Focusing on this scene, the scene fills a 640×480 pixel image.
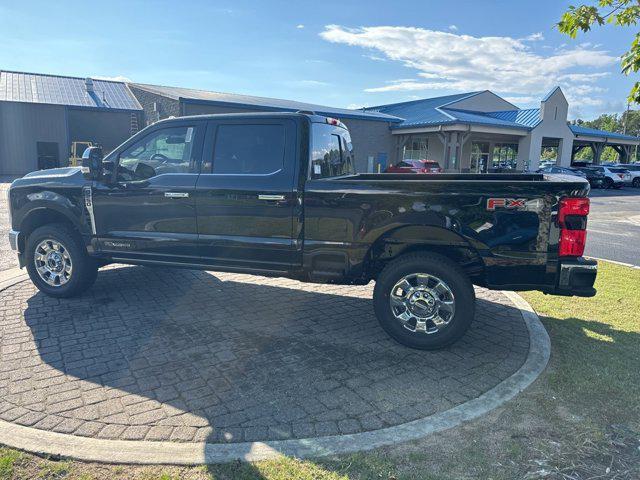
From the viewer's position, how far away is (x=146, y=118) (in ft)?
93.2

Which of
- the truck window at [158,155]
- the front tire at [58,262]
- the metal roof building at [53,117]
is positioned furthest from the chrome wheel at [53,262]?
the metal roof building at [53,117]

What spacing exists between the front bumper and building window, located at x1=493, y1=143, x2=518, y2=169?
36.8 meters

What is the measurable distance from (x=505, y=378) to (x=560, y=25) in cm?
463

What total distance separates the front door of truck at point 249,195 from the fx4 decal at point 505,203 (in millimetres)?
1797

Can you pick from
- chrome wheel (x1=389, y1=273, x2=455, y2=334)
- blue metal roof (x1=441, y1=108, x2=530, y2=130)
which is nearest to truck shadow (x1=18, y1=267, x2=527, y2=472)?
chrome wheel (x1=389, y1=273, x2=455, y2=334)

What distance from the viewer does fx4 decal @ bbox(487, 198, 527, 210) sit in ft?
12.9

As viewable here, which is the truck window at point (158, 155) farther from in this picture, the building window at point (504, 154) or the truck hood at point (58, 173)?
the building window at point (504, 154)

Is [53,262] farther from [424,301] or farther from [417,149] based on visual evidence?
[417,149]

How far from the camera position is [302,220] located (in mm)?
4570

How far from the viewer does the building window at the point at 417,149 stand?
32688mm

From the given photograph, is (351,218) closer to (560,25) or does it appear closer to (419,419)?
(419,419)

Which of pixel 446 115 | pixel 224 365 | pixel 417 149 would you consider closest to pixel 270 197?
pixel 224 365

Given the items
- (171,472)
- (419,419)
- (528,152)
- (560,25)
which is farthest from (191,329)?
(528,152)

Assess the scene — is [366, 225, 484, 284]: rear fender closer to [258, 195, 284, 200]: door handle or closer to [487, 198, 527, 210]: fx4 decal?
[487, 198, 527, 210]: fx4 decal
